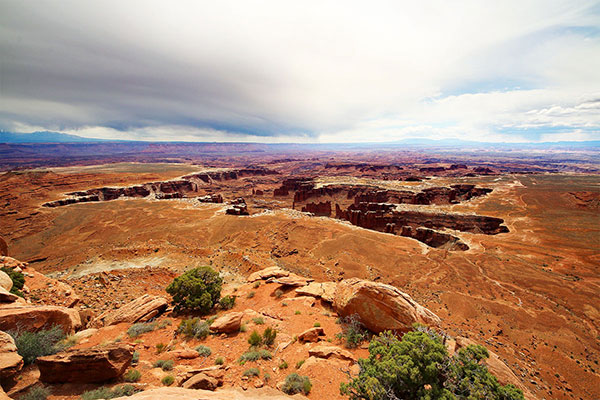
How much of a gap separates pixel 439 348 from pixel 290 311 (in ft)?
27.9

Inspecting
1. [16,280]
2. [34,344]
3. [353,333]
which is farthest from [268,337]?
[16,280]

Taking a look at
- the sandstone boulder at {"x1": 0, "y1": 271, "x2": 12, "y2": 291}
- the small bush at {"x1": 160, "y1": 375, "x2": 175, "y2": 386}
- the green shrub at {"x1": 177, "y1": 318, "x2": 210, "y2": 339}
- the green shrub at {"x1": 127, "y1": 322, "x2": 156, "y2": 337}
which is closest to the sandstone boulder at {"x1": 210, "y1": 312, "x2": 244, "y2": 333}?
the green shrub at {"x1": 177, "y1": 318, "x2": 210, "y2": 339}

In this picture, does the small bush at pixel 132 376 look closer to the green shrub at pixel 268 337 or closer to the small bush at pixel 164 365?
the small bush at pixel 164 365

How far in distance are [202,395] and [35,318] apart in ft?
28.7

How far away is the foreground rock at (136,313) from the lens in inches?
473

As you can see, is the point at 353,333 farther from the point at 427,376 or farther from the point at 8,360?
the point at 8,360

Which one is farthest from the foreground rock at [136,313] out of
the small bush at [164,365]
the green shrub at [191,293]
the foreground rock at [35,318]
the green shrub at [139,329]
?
the small bush at [164,365]

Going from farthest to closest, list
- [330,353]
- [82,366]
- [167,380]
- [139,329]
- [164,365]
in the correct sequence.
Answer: [139,329] → [330,353] → [164,365] → [167,380] → [82,366]

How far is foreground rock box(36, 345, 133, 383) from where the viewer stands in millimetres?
6535

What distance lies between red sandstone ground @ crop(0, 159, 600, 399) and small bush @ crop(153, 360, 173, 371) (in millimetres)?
2172

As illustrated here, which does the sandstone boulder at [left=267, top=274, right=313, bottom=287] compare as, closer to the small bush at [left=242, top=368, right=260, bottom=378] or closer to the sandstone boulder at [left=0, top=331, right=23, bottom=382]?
the small bush at [left=242, top=368, right=260, bottom=378]

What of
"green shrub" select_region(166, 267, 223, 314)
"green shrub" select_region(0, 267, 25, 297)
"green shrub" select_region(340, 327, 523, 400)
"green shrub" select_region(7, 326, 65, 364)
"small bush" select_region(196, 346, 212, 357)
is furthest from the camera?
Answer: "green shrub" select_region(166, 267, 223, 314)

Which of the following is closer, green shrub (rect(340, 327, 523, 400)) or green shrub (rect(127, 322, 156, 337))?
green shrub (rect(340, 327, 523, 400))

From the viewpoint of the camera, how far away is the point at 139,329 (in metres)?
10.7
